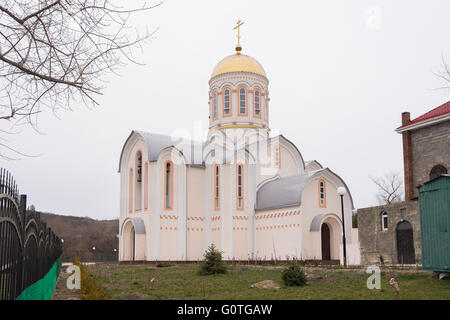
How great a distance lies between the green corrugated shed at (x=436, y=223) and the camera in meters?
10.6

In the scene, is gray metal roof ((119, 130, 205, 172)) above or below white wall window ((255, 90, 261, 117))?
A: below

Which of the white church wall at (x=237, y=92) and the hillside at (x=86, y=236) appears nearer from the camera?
the white church wall at (x=237, y=92)

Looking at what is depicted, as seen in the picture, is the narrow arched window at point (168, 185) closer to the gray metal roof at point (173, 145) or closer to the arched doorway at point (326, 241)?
the gray metal roof at point (173, 145)

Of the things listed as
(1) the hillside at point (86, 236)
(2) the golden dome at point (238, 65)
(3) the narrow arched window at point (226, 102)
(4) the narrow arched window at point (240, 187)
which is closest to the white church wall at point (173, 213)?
(4) the narrow arched window at point (240, 187)

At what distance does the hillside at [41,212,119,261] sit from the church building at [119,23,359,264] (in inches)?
794

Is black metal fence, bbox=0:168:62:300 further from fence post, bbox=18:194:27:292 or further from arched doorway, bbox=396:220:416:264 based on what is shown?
arched doorway, bbox=396:220:416:264

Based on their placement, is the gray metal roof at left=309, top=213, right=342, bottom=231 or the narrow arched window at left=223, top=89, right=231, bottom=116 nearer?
the gray metal roof at left=309, top=213, right=342, bottom=231

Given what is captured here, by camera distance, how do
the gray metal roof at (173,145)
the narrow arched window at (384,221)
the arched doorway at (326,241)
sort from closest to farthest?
the narrow arched window at (384,221)
the arched doorway at (326,241)
the gray metal roof at (173,145)

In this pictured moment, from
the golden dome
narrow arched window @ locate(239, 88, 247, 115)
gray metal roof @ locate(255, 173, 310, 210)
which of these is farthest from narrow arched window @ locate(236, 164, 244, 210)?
the golden dome

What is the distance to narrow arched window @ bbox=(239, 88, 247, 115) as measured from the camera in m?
28.6

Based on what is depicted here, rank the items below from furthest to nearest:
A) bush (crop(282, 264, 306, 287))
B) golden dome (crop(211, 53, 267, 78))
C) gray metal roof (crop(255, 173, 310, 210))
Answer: golden dome (crop(211, 53, 267, 78))
gray metal roof (crop(255, 173, 310, 210))
bush (crop(282, 264, 306, 287))

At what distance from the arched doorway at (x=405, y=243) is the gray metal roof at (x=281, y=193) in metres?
5.48
